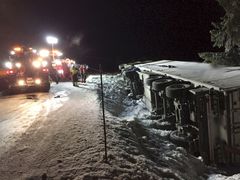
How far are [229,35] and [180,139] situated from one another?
24.3ft

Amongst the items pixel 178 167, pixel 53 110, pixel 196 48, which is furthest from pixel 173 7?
pixel 178 167

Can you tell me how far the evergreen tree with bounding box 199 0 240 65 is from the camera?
646 inches

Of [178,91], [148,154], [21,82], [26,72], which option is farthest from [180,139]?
[26,72]

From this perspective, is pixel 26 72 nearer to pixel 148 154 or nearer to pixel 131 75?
pixel 131 75

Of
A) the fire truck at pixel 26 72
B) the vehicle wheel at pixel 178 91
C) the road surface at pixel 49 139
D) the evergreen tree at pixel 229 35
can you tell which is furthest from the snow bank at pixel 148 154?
the fire truck at pixel 26 72

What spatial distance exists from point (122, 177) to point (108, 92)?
46.0 feet

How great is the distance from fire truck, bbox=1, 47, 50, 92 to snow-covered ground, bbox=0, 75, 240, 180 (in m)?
7.74

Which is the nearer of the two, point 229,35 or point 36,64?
point 229,35

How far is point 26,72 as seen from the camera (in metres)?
23.0

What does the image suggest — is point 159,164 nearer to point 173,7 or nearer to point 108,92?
point 108,92

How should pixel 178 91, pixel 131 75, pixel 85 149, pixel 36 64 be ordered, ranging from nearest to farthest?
1. pixel 85 149
2. pixel 178 91
3. pixel 131 75
4. pixel 36 64

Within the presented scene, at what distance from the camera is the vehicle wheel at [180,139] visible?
11.0m

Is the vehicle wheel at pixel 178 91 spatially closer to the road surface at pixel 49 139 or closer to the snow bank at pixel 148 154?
the snow bank at pixel 148 154

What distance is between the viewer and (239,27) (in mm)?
16406
